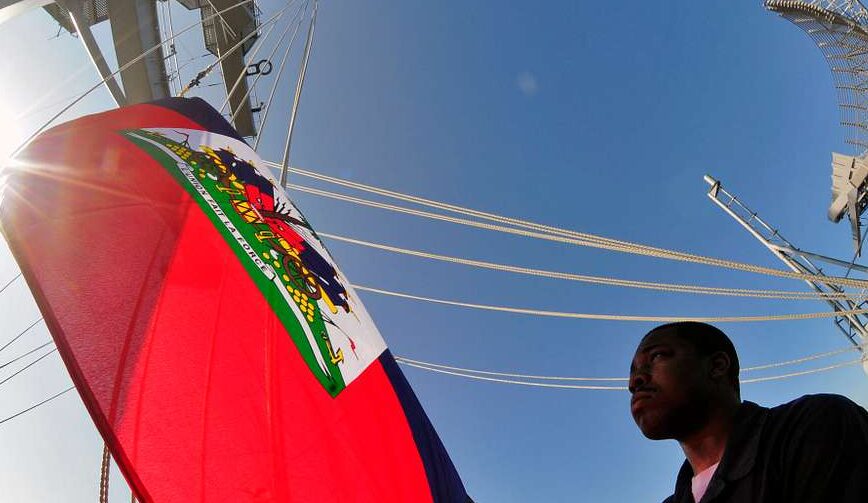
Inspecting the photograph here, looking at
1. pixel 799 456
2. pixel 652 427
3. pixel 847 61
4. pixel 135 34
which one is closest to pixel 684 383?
pixel 652 427

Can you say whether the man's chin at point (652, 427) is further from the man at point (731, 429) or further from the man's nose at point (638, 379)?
the man's nose at point (638, 379)

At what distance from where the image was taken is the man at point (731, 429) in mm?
1100

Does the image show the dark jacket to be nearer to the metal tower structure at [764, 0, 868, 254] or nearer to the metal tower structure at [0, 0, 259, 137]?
the metal tower structure at [0, 0, 259, 137]

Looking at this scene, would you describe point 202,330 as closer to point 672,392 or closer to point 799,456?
point 672,392

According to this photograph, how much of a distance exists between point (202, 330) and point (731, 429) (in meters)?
2.51

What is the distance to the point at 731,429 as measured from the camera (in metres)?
1.53

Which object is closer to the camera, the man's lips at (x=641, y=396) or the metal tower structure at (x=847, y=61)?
the man's lips at (x=641, y=396)

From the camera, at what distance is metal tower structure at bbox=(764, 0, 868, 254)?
17312 millimetres

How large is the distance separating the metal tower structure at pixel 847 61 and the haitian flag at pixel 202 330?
2017cm

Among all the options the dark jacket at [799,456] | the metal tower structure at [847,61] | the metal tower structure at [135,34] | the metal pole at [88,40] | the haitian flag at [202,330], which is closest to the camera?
the dark jacket at [799,456]

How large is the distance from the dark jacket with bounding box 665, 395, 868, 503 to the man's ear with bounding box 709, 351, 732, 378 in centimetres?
20

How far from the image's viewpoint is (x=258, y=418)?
8.73ft

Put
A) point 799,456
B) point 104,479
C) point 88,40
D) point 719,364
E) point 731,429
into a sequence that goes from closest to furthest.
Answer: point 799,456 < point 731,429 < point 719,364 < point 104,479 < point 88,40

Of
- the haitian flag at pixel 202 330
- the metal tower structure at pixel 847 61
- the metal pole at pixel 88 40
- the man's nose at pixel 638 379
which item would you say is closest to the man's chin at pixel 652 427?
Answer: the man's nose at pixel 638 379
